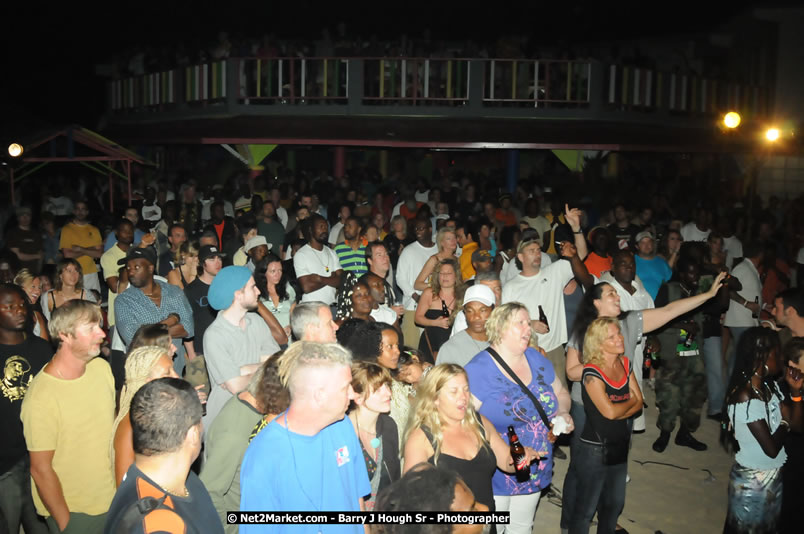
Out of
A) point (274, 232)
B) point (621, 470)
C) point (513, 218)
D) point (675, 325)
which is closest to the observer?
point (621, 470)

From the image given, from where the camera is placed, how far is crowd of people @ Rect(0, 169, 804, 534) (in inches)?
127

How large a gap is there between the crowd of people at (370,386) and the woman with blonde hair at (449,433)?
0.01 metres

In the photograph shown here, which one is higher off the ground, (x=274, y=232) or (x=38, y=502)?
(x=274, y=232)

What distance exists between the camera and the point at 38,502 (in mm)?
4195

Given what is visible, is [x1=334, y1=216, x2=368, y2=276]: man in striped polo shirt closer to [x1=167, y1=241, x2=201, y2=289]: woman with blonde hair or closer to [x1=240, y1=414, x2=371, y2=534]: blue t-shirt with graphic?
[x1=167, y1=241, x2=201, y2=289]: woman with blonde hair

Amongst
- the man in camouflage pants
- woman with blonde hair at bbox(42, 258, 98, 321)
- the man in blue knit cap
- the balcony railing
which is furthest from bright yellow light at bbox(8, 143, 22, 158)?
the man in camouflage pants

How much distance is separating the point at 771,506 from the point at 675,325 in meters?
2.67

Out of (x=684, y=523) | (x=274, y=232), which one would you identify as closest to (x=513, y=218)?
(x=274, y=232)

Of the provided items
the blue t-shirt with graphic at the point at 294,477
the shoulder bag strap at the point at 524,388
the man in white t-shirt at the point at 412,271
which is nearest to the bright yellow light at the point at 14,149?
the man in white t-shirt at the point at 412,271

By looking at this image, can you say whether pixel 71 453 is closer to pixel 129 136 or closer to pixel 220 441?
pixel 220 441

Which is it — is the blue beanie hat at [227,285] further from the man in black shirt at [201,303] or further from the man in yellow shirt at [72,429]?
the man in black shirt at [201,303]

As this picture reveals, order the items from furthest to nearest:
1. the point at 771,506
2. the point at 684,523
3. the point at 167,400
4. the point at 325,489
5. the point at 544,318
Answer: the point at 544,318 → the point at 684,523 → the point at 771,506 → the point at 325,489 → the point at 167,400

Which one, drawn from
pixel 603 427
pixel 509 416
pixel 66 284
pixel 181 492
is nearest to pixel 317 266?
pixel 66 284

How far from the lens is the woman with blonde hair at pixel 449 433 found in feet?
13.3
